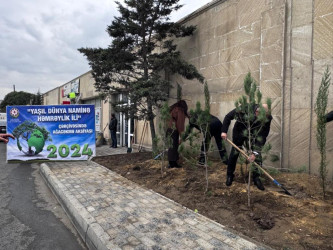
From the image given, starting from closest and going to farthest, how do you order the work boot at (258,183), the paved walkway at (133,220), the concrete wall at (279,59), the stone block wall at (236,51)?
the paved walkway at (133,220) → the work boot at (258,183) → the concrete wall at (279,59) → the stone block wall at (236,51)

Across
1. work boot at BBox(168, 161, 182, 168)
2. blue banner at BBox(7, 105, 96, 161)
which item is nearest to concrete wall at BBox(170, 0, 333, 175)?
work boot at BBox(168, 161, 182, 168)

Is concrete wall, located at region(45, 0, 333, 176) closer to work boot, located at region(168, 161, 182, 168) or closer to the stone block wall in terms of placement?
the stone block wall

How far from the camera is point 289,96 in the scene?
5207mm

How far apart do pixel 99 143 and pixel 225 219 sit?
1121 centimetres

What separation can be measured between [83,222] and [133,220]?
68 cm

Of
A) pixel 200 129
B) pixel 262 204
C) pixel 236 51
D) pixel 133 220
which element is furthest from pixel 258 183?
pixel 236 51

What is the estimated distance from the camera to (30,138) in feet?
26.6

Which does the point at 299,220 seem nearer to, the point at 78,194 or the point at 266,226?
the point at 266,226

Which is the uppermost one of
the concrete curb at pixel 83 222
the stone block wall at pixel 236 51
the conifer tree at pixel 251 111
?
the stone block wall at pixel 236 51

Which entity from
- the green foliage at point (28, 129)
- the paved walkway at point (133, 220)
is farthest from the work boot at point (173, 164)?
the green foliage at point (28, 129)

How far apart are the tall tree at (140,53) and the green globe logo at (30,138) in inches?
93.9

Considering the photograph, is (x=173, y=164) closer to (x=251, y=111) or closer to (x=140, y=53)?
(x=251, y=111)

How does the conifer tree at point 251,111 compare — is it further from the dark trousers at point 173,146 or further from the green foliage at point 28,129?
the green foliage at point 28,129

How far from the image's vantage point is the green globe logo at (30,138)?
8078 millimetres
